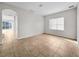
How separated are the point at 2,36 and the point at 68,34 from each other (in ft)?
8.86

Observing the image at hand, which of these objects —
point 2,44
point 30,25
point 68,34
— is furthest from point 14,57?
point 30,25

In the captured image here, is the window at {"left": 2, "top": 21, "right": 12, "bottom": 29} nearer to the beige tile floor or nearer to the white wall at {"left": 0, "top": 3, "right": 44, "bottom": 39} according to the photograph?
the beige tile floor

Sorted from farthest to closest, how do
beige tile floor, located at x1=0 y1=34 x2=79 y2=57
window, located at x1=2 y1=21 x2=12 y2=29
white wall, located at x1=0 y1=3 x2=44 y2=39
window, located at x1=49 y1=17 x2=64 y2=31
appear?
white wall, located at x1=0 y1=3 x2=44 y2=39 < window, located at x1=49 y1=17 x2=64 y2=31 < window, located at x1=2 y1=21 x2=12 y2=29 < beige tile floor, located at x1=0 y1=34 x2=79 y2=57

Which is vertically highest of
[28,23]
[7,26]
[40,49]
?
[28,23]

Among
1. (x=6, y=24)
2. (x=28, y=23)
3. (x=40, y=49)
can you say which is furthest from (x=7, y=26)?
(x=28, y=23)

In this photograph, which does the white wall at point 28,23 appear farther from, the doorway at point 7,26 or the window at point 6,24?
the window at point 6,24

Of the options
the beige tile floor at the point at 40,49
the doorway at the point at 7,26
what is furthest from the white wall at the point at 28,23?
the beige tile floor at the point at 40,49

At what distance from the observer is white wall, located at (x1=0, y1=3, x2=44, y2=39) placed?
13.2ft

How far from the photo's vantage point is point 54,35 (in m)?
4.16

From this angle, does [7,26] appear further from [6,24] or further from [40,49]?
[40,49]

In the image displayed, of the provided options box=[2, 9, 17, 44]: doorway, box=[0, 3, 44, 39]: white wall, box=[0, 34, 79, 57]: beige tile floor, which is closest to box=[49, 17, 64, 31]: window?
box=[0, 34, 79, 57]: beige tile floor

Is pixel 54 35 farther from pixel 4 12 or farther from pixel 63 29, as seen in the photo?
pixel 4 12

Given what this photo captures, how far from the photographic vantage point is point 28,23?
4777 millimetres

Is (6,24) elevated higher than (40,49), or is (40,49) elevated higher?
(6,24)
